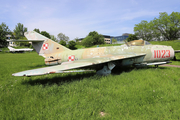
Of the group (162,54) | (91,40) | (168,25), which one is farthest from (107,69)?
(91,40)

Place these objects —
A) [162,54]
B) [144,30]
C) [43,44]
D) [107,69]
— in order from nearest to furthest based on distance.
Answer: [107,69] → [162,54] → [43,44] → [144,30]

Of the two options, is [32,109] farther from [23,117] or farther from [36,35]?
[36,35]

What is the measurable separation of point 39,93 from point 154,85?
198 inches

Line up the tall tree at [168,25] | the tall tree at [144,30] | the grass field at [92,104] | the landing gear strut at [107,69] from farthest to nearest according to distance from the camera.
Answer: the tall tree at [144,30] < the tall tree at [168,25] < the landing gear strut at [107,69] < the grass field at [92,104]

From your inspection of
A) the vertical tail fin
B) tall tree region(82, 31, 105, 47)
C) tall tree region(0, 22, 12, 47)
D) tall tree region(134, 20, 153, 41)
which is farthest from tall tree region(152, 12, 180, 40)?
tall tree region(0, 22, 12, 47)

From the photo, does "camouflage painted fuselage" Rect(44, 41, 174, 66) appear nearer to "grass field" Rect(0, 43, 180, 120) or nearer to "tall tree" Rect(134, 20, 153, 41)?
"grass field" Rect(0, 43, 180, 120)

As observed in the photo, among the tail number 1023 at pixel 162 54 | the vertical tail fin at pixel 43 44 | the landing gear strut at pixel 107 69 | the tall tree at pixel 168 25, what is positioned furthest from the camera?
the tall tree at pixel 168 25

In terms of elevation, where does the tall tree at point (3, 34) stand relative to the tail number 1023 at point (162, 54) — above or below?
above

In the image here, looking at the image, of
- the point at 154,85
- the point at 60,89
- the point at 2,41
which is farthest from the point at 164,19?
the point at 2,41

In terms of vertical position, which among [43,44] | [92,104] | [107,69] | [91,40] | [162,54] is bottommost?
[92,104]

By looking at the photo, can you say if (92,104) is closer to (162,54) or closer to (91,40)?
(162,54)

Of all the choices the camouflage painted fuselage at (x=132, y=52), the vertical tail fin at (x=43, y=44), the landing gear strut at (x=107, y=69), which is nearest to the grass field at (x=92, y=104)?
the landing gear strut at (x=107, y=69)

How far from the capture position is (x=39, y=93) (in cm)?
396

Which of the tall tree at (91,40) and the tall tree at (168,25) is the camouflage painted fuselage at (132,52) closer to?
the tall tree at (168,25)
